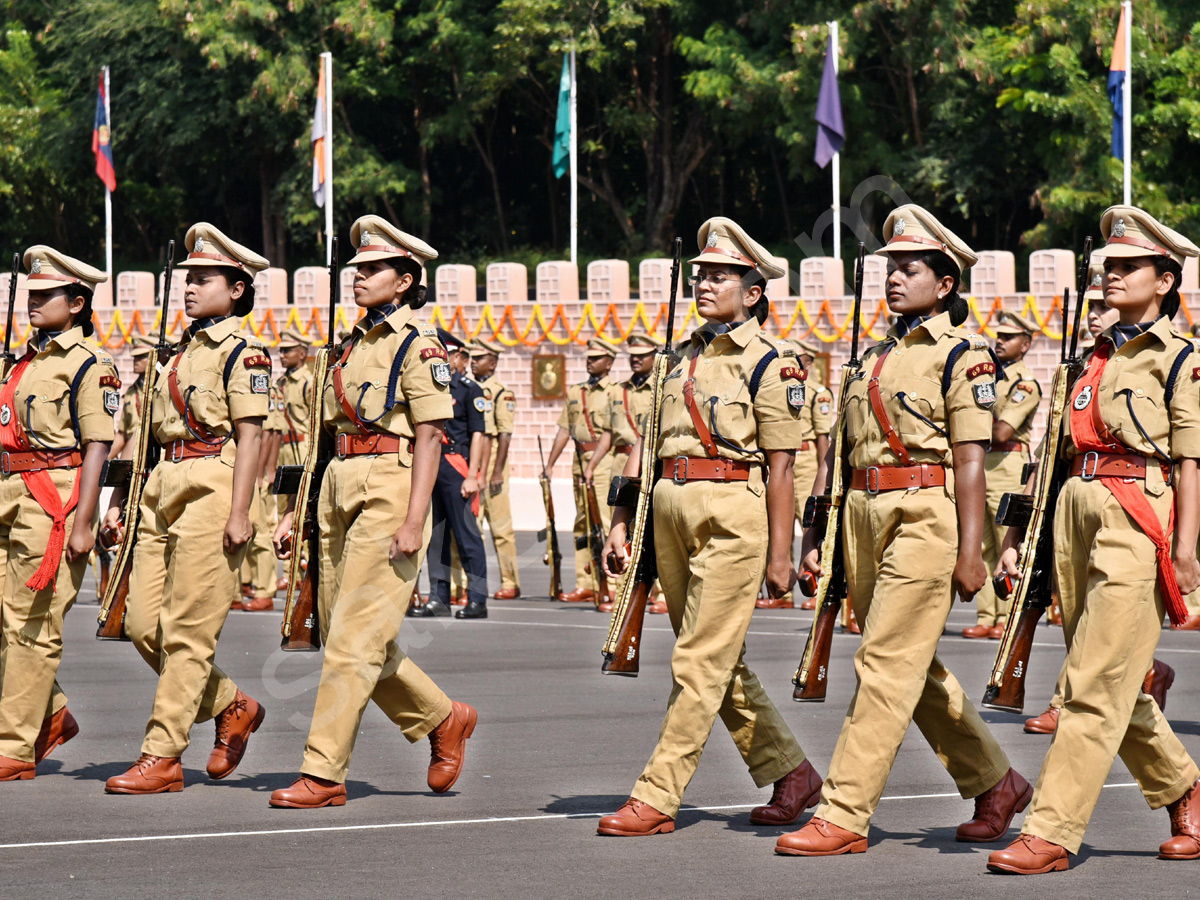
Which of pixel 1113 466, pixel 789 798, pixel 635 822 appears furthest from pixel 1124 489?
pixel 635 822

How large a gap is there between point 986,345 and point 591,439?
34.9ft

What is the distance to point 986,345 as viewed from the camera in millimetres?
6785

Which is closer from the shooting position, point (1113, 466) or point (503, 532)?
point (1113, 466)

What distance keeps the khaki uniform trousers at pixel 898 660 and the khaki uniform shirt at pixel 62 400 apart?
10.5ft

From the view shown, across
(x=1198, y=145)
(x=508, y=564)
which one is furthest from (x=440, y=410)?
(x=1198, y=145)

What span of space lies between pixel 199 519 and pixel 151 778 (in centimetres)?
101

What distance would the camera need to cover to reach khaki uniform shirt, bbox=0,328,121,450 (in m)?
8.17

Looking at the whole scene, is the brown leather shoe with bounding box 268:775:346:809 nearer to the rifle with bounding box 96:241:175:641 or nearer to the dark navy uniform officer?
the rifle with bounding box 96:241:175:641

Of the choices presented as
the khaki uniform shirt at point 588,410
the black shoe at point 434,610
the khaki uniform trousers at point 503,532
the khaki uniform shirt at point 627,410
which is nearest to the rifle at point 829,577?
the black shoe at point 434,610

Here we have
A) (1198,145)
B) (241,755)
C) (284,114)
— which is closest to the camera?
(241,755)

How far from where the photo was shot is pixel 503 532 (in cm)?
1683

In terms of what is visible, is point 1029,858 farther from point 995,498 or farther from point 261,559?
point 261,559

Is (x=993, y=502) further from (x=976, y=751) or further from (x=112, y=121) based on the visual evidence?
(x=112, y=121)

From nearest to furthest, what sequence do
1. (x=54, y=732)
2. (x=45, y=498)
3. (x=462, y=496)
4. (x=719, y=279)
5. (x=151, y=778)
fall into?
(x=719, y=279), (x=151, y=778), (x=45, y=498), (x=54, y=732), (x=462, y=496)
